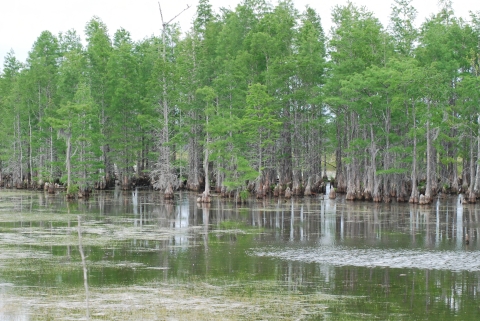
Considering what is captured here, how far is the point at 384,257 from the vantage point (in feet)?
71.7

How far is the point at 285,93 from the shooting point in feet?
180

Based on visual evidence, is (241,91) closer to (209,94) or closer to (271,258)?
(209,94)

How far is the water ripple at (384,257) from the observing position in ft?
66.8

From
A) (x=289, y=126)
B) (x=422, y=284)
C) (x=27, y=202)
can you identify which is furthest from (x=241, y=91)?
(x=422, y=284)

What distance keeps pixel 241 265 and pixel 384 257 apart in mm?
4898

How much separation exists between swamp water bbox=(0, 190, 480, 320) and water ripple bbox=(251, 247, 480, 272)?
0.11 feet

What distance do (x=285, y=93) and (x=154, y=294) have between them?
40.0 metres

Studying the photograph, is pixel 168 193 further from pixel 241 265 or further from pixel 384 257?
pixel 241 265

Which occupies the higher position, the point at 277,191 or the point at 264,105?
the point at 264,105

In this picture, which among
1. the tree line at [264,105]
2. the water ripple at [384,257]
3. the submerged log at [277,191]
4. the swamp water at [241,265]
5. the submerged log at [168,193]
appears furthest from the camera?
the submerged log at [277,191]

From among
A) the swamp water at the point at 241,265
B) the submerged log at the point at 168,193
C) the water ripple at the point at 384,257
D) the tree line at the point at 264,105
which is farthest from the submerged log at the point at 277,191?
the water ripple at the point at 384,257

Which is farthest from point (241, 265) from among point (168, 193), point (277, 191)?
point (277, 191)

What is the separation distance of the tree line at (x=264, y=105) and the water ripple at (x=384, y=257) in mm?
19845

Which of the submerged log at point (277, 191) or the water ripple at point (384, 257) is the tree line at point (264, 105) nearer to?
the submerged log at point (277, 191)
